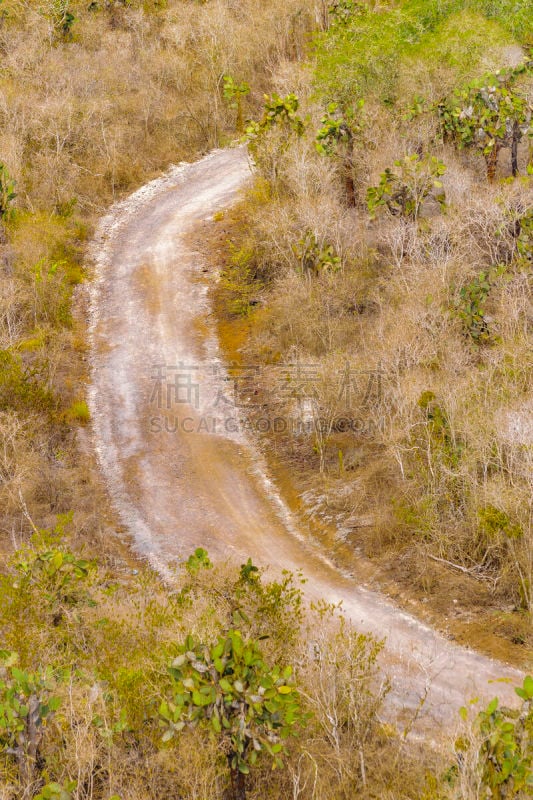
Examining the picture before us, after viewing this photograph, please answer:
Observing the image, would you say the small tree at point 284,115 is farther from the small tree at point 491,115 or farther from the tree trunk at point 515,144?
the tree trunk at point 515,144

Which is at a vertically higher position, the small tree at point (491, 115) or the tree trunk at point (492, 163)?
the small tree at point (491, 115)

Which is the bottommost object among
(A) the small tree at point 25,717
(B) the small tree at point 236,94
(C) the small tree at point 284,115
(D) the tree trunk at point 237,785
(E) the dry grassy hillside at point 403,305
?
(D) the tree trunk at point 237,785

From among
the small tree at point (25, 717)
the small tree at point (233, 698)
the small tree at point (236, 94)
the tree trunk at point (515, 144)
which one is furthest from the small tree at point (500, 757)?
the small tree at point (236, 94)

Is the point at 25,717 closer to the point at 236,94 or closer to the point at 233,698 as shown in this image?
the point at 233,698

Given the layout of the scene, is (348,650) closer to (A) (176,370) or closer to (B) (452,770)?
(B) (452,770)

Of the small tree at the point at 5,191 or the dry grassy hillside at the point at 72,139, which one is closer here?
the dry grassy hillside at the point at 72,139

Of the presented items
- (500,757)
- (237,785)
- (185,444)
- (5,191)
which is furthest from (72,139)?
(500,757)
